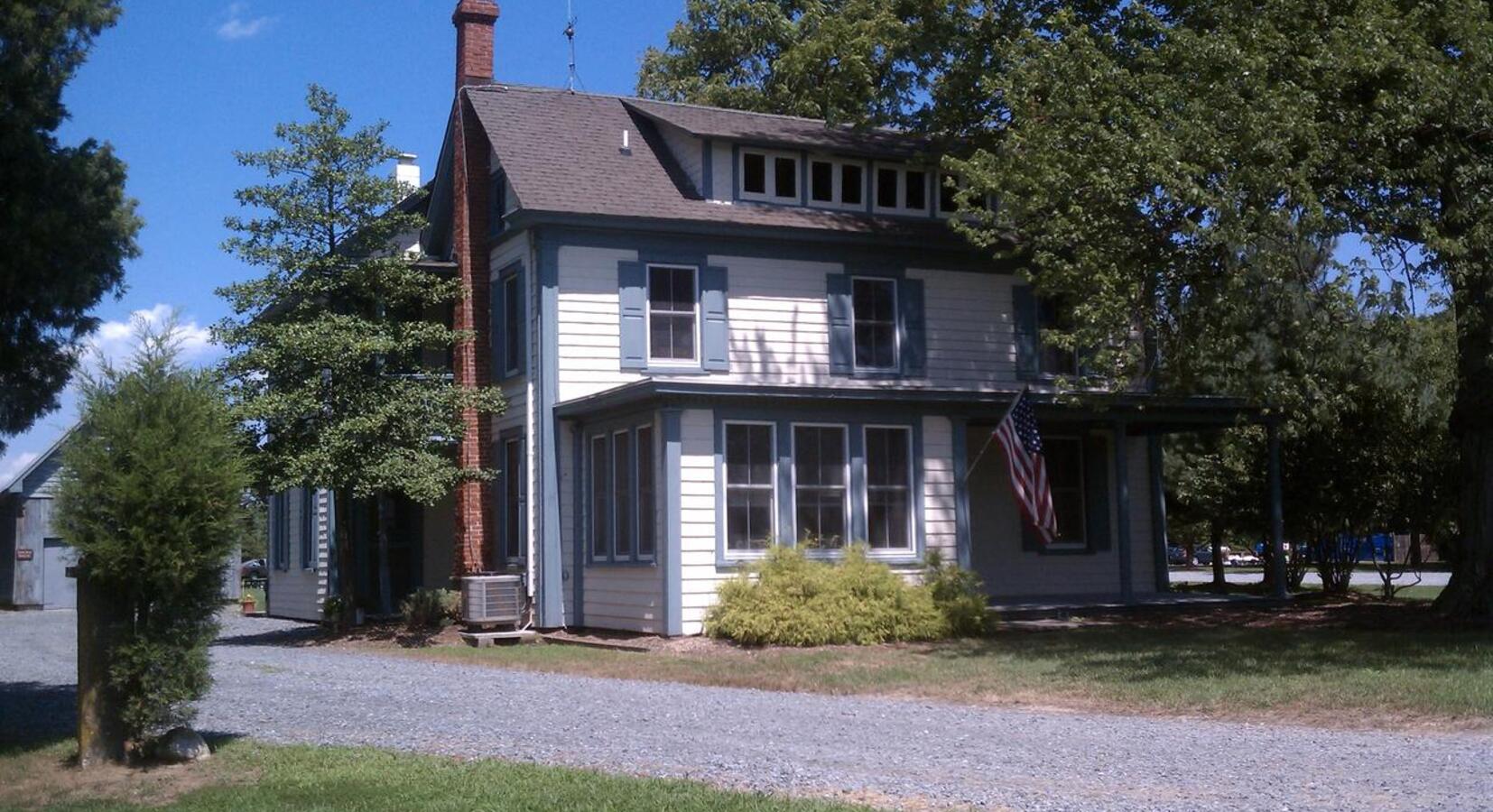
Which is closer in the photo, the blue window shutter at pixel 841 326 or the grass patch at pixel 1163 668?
the grass patch at pixel 1163 668

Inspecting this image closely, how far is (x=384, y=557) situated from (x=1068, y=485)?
1135cm

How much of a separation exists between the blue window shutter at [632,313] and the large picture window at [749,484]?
7.48 feet

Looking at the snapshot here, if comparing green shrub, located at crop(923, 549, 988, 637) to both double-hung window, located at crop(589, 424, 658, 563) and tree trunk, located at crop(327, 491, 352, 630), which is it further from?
tree trunk, located at crop(327, 491, 352, 630)

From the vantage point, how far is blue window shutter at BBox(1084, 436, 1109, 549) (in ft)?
79.9

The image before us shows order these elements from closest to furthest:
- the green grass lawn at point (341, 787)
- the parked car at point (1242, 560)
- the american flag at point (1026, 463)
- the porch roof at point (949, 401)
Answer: the green grass lawn at point (341, 787), the porch roof at point (949, 401), the american flag at point (1026, 463), the parked car at point (1242, 560)

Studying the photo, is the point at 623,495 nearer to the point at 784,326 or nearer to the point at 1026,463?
the point at 784,326

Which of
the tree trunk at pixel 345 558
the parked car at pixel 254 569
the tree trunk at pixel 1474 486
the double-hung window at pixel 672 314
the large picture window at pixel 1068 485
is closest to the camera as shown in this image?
the tree trunk at pixel 1474 486

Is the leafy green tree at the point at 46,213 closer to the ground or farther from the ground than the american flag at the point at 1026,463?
farther from the ground

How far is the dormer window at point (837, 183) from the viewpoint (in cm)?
2355

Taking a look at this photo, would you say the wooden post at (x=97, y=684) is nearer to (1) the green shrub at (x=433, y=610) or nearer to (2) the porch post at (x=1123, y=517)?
(1) the green shrub at (x=433, y=610)

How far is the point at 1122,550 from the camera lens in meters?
22.9

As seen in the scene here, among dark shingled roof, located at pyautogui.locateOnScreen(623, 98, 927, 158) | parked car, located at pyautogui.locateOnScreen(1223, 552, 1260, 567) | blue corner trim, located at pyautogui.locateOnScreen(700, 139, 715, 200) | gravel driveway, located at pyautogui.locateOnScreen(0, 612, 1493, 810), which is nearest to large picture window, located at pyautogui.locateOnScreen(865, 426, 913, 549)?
blue corner trim, located at pyautogui.locateOnScreen(700, 139, 715, 200)

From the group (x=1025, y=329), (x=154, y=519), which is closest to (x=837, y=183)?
(x=1025, y=329)

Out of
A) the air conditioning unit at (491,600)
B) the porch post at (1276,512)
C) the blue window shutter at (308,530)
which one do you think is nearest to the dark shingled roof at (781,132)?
the porch post at (1276,512)
